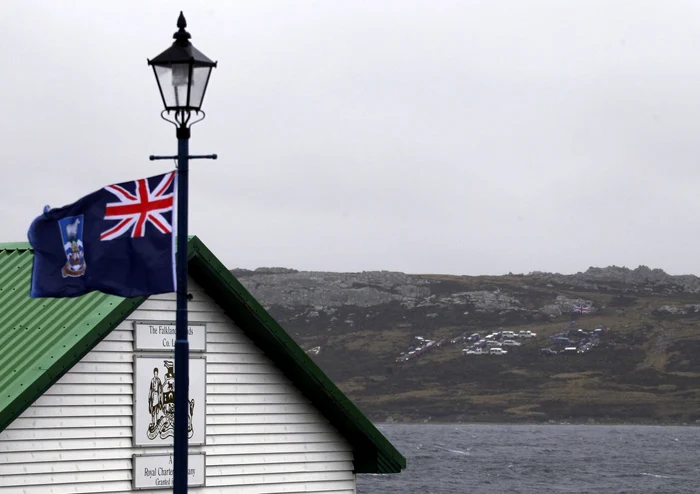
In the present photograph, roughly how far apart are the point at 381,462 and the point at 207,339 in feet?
10.8

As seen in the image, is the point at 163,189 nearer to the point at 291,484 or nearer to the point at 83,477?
the point at 83,477

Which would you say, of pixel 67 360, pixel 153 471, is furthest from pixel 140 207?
pixel 153 471

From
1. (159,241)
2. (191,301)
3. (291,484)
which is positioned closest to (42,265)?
(159,241)

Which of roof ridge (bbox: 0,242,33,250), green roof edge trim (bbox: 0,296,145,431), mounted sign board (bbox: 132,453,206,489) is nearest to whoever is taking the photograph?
green roof edge trim (bbox: 0,296,145,431)

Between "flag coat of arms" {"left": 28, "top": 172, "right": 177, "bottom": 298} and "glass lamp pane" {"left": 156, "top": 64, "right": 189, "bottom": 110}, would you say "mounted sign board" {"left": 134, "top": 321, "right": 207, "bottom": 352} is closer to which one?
"flag coat of arms" {"left": 28, "top": 172, "right": 177, "bottom": 298}

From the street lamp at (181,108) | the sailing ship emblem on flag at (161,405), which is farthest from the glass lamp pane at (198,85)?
the sailing ship emblem on flag at (161,405)

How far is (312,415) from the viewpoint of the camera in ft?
59.9

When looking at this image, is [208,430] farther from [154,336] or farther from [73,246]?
[73,246]

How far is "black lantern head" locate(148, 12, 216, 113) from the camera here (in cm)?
1166

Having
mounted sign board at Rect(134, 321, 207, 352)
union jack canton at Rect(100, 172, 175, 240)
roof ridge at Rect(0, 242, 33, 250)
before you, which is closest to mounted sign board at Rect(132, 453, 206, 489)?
mounted sign board at Rect(134, 321, 207, 352)

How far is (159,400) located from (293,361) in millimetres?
2128

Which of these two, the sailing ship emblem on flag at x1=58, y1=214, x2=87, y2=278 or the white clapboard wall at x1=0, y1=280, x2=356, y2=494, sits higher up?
the sailing ship emblem on flag at x1=58, y1=214, x2=87, y2=278

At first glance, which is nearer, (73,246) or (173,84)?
(173,84)

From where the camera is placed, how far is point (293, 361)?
1764 cm
